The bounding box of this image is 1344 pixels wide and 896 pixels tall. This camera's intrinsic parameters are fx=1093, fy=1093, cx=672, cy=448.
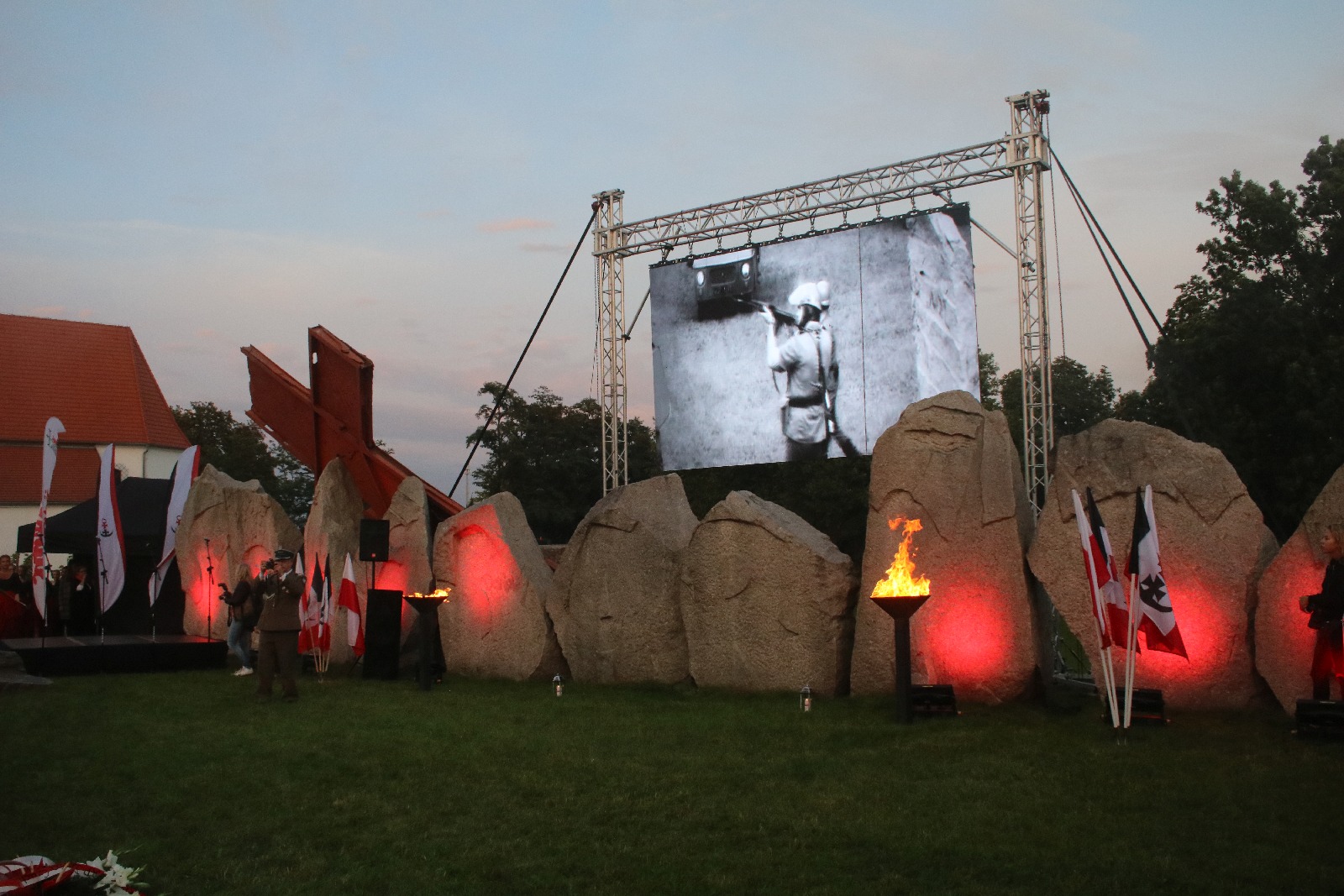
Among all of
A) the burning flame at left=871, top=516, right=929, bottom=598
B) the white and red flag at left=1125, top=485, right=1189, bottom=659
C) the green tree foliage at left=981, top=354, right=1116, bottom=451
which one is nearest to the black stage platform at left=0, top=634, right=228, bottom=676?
the burning flame at left=871, top=516, right=929, bottom=598

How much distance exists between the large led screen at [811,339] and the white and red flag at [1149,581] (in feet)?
33.5

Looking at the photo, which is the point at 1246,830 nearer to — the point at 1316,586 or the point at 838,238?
the point at 1316,586

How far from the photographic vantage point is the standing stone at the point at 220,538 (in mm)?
17469

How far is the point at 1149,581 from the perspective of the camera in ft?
25.6

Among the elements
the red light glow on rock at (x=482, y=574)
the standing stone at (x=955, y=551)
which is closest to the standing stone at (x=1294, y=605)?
the standing stone at (x=955, y=551)

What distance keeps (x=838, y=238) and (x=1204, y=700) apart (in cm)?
1247

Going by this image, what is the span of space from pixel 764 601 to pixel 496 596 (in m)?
3.82

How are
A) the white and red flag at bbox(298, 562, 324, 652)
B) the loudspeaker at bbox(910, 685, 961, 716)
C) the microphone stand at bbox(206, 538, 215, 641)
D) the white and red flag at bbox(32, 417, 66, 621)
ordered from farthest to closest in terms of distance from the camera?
the microphone stand at bbox(206, 538, 215, 641), the white and red flag at bbox(298, 562, 324, 652), the white and red flag at bbox(32, 417, 66, 621), the loudspeaker at bbox(910, 685, 961, 716)

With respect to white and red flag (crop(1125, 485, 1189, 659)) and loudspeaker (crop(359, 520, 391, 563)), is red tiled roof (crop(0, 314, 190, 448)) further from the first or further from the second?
white and red flag (crop(1125, 485, 1189, 659))

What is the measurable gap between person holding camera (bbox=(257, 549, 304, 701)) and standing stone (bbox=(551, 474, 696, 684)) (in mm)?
2876

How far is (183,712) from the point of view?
10453mm

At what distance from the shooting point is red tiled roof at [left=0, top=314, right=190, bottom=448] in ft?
132

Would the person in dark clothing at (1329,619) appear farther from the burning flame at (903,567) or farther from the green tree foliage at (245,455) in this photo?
the green tree foliage at (245,455)

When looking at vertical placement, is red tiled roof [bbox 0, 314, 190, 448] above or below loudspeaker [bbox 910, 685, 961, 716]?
above
